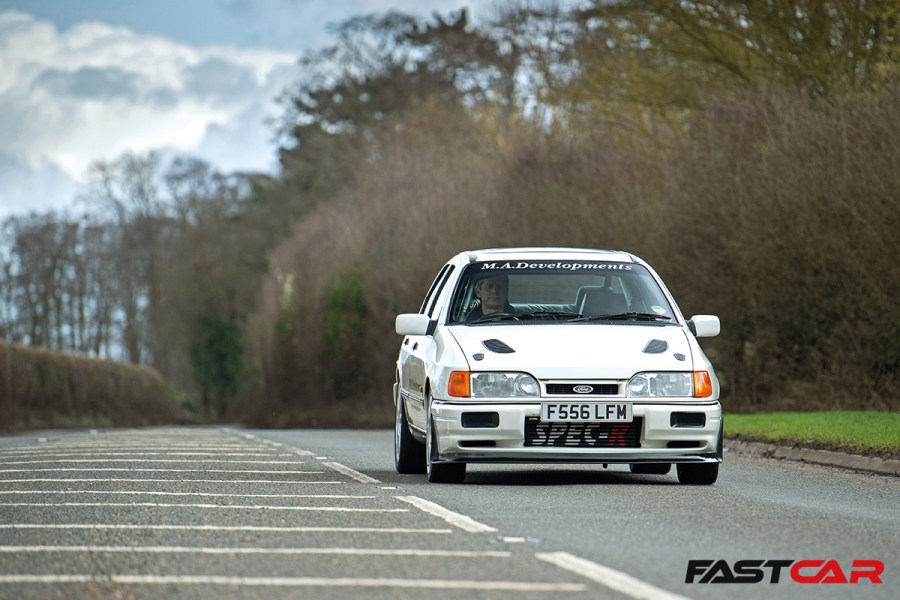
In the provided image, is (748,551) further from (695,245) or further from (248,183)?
(248,183)

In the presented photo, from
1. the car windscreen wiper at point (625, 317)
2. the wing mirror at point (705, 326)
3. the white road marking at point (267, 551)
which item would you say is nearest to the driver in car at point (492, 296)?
the car windscreen wiper at point (625, 317)

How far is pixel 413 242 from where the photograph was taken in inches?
1705

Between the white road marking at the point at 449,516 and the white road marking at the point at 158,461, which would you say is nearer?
the white road marking at the point at 449,516

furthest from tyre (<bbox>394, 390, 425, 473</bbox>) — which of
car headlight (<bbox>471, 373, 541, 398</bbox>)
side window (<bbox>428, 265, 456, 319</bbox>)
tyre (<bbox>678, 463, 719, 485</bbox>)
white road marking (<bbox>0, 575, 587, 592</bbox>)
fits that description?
white road marking (<bbox>0, 575, 587, 592</bbox>)

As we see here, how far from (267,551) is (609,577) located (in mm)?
1957

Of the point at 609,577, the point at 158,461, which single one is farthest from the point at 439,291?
the point at 609,577

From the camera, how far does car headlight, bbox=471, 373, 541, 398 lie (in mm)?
12172

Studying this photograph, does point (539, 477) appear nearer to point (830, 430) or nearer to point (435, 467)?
point (435, 467)

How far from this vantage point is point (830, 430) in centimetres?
1886

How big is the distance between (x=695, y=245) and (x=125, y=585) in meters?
21.7

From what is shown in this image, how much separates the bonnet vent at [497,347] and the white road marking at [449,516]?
158 centimetres

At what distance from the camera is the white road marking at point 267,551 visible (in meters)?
8.12

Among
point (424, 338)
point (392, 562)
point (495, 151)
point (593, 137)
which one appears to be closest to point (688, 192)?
point (593, 137)

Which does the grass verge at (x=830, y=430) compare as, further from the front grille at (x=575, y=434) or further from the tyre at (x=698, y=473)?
the front grille at (x=575, y=434)
